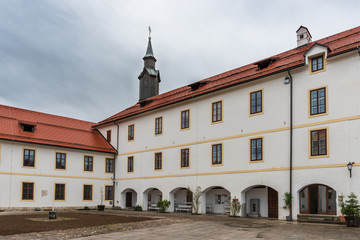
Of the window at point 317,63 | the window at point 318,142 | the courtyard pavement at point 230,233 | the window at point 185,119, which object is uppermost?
the window at point 317,63

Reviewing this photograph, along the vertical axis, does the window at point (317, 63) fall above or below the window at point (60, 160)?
above

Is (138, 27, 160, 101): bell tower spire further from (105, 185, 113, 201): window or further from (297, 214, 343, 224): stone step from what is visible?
(297, 214, 343, 224): stone step

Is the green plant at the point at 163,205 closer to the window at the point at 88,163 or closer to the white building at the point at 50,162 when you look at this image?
the white building at the point at 50,162

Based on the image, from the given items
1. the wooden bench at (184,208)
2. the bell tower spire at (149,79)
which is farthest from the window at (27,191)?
the bell tower spire at (149,79)

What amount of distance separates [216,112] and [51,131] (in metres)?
14.1

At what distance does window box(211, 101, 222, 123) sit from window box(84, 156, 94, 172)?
12.1m

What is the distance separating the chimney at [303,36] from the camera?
77.0 ft

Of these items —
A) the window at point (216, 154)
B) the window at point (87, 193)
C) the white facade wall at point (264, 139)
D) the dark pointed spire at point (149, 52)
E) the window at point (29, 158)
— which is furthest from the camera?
the dark pointed spire at point (149, 52)

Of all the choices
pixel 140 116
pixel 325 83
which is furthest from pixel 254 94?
pixel 140 116

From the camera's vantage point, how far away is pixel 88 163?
3000 centimetres

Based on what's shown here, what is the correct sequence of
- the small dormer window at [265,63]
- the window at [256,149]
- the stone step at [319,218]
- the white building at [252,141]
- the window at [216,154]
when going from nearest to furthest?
the stone step at [319,218], the white building at [252,141], the window at [256,149], the small dormer window at [265,63], the window at [216,154]

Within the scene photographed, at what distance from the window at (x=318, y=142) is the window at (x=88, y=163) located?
1859cm

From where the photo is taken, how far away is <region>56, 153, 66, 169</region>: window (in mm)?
28095

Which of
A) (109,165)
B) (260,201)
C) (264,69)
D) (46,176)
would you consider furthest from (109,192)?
(264,69)
